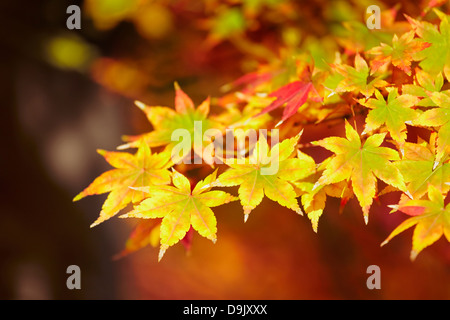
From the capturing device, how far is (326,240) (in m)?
2.86

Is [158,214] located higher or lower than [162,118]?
lower

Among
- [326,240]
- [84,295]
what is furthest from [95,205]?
[326,240]

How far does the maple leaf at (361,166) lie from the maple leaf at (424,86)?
0.12m

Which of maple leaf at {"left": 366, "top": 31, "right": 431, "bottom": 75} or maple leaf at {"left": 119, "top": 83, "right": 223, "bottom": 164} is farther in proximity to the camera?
maple leaf at {"left": 119, "top": 83, "right": 223, "bottom": 164}

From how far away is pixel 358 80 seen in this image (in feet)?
2.88

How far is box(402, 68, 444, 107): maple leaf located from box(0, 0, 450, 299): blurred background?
112cm

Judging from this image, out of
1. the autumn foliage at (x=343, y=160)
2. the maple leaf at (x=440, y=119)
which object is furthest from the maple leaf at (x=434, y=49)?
the maple leaf at (x=440, y=119)

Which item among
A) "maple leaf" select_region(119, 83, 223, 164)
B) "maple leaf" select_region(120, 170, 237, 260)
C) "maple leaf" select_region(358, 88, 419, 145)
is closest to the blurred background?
"maple leaf" select_region(119, 83, 223, 164)

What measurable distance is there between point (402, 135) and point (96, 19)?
2.34 meters

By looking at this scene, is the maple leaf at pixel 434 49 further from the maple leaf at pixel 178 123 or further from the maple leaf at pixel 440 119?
the maple leaf at pixel 178 123

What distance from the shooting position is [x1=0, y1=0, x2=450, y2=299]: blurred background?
238 centimetres

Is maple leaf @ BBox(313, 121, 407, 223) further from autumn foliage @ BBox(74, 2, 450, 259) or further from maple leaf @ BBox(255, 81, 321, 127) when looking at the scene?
maple leaf @ BBox(255, 81, 321, 127)

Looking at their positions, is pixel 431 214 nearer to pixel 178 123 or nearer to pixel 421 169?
pixel 421 169
